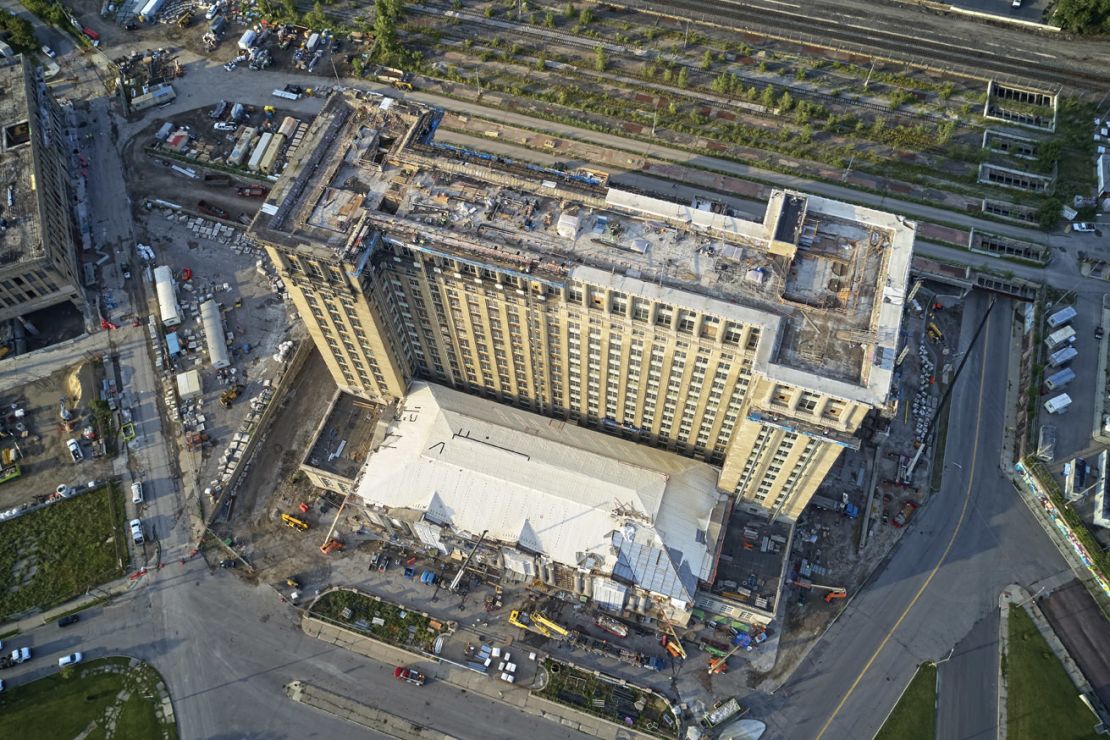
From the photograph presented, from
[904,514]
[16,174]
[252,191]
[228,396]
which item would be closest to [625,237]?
[904,514]

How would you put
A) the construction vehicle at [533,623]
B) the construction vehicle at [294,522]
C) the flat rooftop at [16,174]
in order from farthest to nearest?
the flat rooftop at [16,174], the construction vehicle at [294,522], the construction vehicle at [533,623]

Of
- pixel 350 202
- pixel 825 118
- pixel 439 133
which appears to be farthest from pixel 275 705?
pixel 825 118

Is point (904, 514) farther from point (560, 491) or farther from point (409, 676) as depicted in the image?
point (409, 676)

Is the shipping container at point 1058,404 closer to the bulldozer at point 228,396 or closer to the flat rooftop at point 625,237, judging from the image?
the flat rooftop at point 625,237

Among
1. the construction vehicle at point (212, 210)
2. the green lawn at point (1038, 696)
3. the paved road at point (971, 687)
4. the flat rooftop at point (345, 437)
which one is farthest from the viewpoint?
the construction vehicle at point (212, 210)

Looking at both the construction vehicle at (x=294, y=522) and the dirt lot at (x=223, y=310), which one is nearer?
the construction vehicle at (x=294, y=522)

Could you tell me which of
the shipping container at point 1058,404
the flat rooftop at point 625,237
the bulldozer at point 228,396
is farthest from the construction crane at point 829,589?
the bulldozer at point 228,396

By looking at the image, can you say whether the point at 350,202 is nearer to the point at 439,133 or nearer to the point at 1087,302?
the point at 439,133
